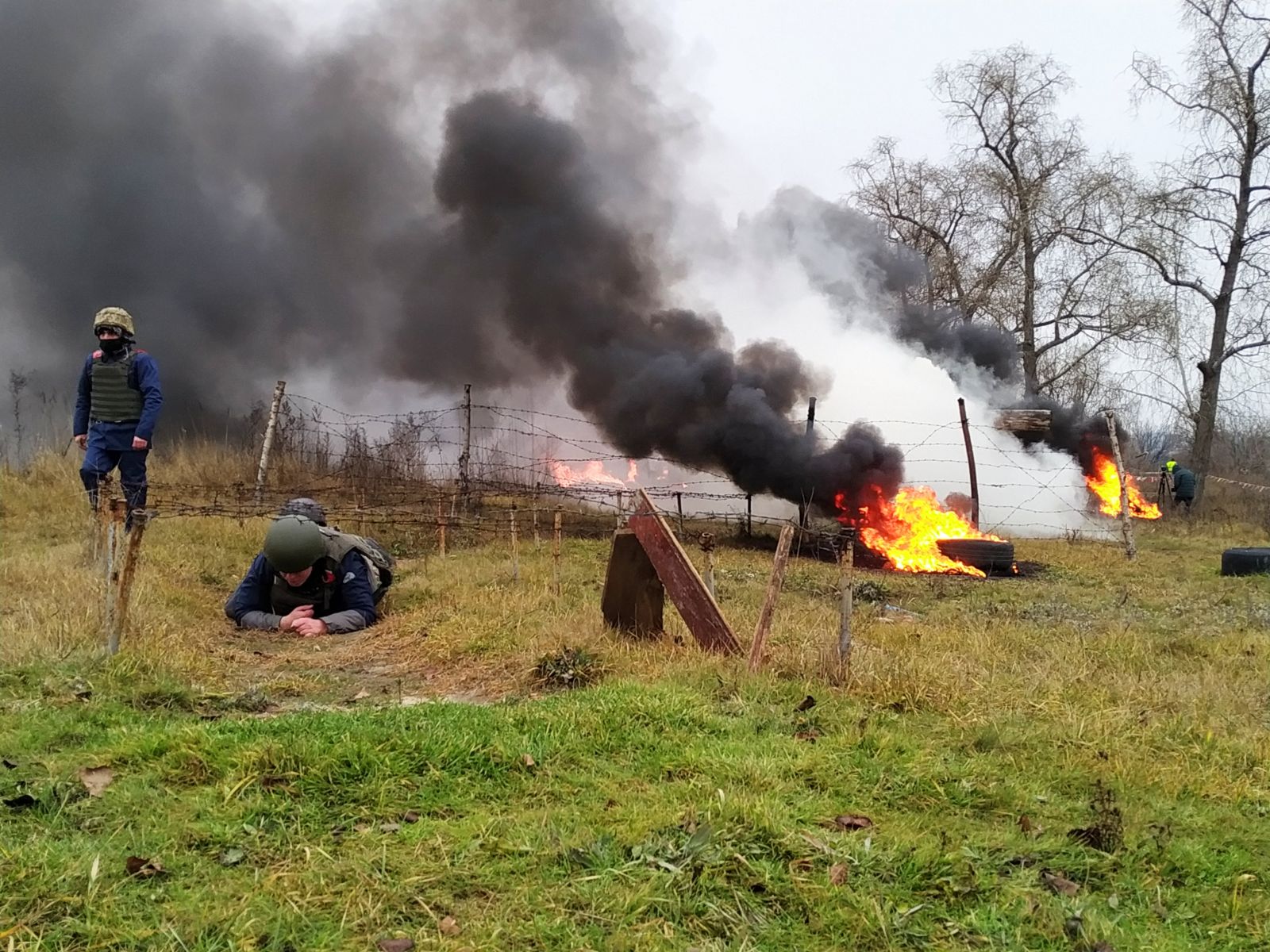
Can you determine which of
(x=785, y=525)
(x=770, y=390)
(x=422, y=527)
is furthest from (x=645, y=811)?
(x=770, y=390)

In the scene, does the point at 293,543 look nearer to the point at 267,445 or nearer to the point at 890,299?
the point at 267,445

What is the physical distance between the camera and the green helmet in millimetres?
6258

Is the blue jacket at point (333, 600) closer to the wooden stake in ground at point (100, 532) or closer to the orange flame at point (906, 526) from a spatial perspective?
the wooden stake in ground at point (100, 532)

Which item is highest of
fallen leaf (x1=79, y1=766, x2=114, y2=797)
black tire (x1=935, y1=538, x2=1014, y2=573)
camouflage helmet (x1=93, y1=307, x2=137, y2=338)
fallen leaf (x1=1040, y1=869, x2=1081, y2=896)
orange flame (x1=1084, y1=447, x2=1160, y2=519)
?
camouflage helmet (x1=93, y1=307, x2=137, y2=338)

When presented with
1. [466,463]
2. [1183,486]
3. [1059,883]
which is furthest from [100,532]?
[1183,486]

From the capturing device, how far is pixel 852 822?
320cm

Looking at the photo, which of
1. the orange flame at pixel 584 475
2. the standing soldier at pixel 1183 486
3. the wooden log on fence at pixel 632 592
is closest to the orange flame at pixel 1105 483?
the standing soldier at pixel 1183 486

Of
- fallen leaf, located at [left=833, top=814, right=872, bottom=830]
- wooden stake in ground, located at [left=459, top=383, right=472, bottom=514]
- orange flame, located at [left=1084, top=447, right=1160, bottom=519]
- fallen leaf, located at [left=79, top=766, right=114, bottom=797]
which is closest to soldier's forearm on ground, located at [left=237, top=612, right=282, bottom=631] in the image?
fallen leaf, located at [left=79, top=766, right=114, bottom=797]

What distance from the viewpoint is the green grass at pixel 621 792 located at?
2.53 metres

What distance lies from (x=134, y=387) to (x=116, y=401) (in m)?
0.19

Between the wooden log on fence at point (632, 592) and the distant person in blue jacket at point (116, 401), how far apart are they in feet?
13.7

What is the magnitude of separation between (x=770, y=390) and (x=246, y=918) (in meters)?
13.2

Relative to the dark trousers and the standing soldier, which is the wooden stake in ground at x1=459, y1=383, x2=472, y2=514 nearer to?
the dark trousers

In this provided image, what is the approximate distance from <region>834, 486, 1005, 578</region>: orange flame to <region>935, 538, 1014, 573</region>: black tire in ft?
1.26
